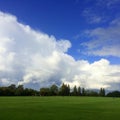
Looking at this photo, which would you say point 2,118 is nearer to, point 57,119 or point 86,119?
point 57,119

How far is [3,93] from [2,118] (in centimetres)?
16837

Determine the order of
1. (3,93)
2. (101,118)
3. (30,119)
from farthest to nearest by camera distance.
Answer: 1. (3,93)
2. (101,118)
3. (30,119)

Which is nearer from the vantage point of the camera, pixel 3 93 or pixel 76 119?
pixel 76 119

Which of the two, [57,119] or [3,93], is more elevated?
[3,93]

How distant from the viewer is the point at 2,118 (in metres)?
34.1

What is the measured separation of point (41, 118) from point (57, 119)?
1.95m

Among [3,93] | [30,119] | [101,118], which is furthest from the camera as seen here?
[3,93]

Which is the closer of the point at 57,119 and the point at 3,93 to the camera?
the point at 57,119

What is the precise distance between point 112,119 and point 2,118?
12.6m

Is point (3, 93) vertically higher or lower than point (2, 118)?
higher

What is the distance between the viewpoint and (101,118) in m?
36.4

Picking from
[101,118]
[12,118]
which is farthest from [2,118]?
[101,118]

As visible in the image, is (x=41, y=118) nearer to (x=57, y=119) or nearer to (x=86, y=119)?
(x=57, y=119)

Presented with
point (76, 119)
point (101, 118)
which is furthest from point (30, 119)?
point (101, 118)
